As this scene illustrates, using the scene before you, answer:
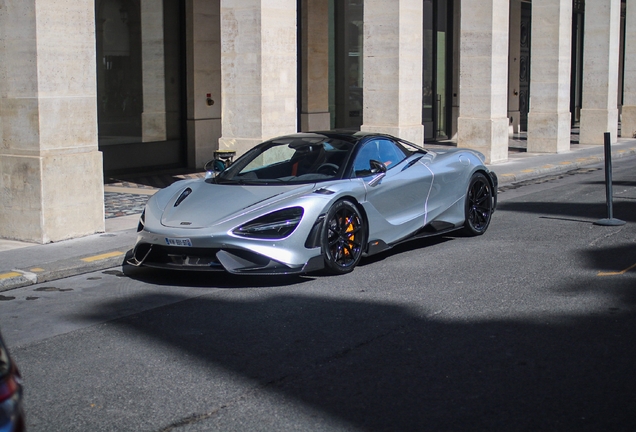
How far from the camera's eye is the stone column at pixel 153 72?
60.6 ft

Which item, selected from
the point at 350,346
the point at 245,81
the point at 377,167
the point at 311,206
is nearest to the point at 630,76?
the point at 245,81

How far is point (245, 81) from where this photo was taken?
46.8 feet

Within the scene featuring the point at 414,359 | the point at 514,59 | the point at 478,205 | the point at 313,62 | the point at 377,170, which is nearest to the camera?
the point at 414,359

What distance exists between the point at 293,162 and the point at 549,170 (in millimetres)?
11150

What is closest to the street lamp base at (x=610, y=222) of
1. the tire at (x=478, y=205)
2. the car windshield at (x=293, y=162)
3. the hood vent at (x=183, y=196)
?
the tire at (x=478, y=205)

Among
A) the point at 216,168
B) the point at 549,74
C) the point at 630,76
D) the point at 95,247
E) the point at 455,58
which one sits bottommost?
the point at 95,247

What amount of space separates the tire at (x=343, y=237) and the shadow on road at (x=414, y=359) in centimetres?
79

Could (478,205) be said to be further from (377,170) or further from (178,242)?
(178,242)

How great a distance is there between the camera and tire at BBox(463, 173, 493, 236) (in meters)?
10.2

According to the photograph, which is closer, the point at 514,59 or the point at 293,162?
the point at 293,162

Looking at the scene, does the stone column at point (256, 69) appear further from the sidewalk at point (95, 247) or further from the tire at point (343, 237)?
the tire at point (343, 237)

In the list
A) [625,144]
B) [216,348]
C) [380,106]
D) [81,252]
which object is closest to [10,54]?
[81,252]

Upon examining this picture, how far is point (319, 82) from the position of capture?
2214 cm

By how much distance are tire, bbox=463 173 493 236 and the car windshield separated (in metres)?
1.92
